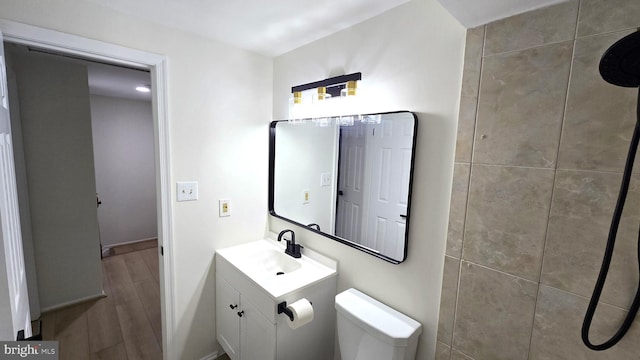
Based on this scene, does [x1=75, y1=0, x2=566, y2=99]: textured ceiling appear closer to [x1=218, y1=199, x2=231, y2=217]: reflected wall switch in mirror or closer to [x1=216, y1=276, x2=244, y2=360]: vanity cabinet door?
[x1=218, y1=199, x2=231, y2=217]: reflected wall switch in mirror

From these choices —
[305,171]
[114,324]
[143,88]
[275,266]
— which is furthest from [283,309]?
[143,88]

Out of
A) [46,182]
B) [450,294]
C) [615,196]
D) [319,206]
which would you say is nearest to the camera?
[615,196]

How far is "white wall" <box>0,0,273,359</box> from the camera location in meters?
1.55

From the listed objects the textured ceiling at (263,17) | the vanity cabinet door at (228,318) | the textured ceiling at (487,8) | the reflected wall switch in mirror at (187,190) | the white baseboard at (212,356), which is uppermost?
the textured ceiling at (263,17)

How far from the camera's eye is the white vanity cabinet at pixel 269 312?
4.51 feet

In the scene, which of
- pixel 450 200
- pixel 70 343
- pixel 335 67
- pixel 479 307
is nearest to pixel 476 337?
pixel 479 307

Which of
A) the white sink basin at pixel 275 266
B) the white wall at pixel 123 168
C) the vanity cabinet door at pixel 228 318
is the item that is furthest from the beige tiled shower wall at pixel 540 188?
the white wall at pixel 123 168

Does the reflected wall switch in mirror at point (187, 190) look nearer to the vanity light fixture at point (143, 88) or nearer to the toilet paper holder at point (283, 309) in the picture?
the toilet paper holder at point (283, 309)

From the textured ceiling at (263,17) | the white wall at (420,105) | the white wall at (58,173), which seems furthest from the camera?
the white wall at (58,173)

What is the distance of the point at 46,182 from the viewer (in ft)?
7.50

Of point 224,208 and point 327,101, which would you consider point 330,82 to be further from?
point 224,208

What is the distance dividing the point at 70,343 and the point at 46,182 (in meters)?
1.33

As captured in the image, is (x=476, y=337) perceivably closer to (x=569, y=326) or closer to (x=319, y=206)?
(x=569, y=326)

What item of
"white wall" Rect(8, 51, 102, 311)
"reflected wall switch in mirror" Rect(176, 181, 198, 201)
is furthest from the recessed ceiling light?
"reflected wall switch in mirror" Rect(176, 181, 198, 201)
